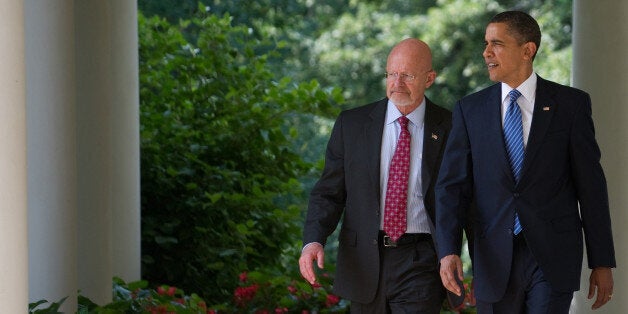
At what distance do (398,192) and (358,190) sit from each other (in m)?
0.22

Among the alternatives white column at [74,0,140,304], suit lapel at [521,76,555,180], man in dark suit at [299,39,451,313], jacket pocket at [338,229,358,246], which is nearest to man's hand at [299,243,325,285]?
man in dark suit at [299,39,451,313]

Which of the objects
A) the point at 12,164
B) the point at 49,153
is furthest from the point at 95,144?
the point at 12,164

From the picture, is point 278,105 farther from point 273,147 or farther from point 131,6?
point 131,6

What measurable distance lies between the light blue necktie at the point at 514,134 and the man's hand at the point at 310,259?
1044mm

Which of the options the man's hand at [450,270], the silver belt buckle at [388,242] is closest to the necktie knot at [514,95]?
the man's hand at [450,270]

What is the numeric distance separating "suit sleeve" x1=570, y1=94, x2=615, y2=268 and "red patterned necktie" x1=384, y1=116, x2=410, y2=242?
0.98 metres

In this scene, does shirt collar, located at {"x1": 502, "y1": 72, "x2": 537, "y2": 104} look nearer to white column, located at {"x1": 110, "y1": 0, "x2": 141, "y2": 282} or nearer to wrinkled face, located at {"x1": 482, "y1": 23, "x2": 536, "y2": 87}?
wrinkled face, located at {"x1": 482, "y1": 23, "x2": 536, "y2": 87}

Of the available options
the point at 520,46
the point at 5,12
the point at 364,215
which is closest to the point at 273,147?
the point at 364,215

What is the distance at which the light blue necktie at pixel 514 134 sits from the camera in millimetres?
6098

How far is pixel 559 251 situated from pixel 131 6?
5785 mm

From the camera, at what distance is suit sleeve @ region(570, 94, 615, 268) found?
5992 millimetres

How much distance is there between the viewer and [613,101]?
7848 millimetres

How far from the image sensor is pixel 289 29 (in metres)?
23.1

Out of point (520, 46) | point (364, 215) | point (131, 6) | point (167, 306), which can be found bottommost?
point (167, 306)
